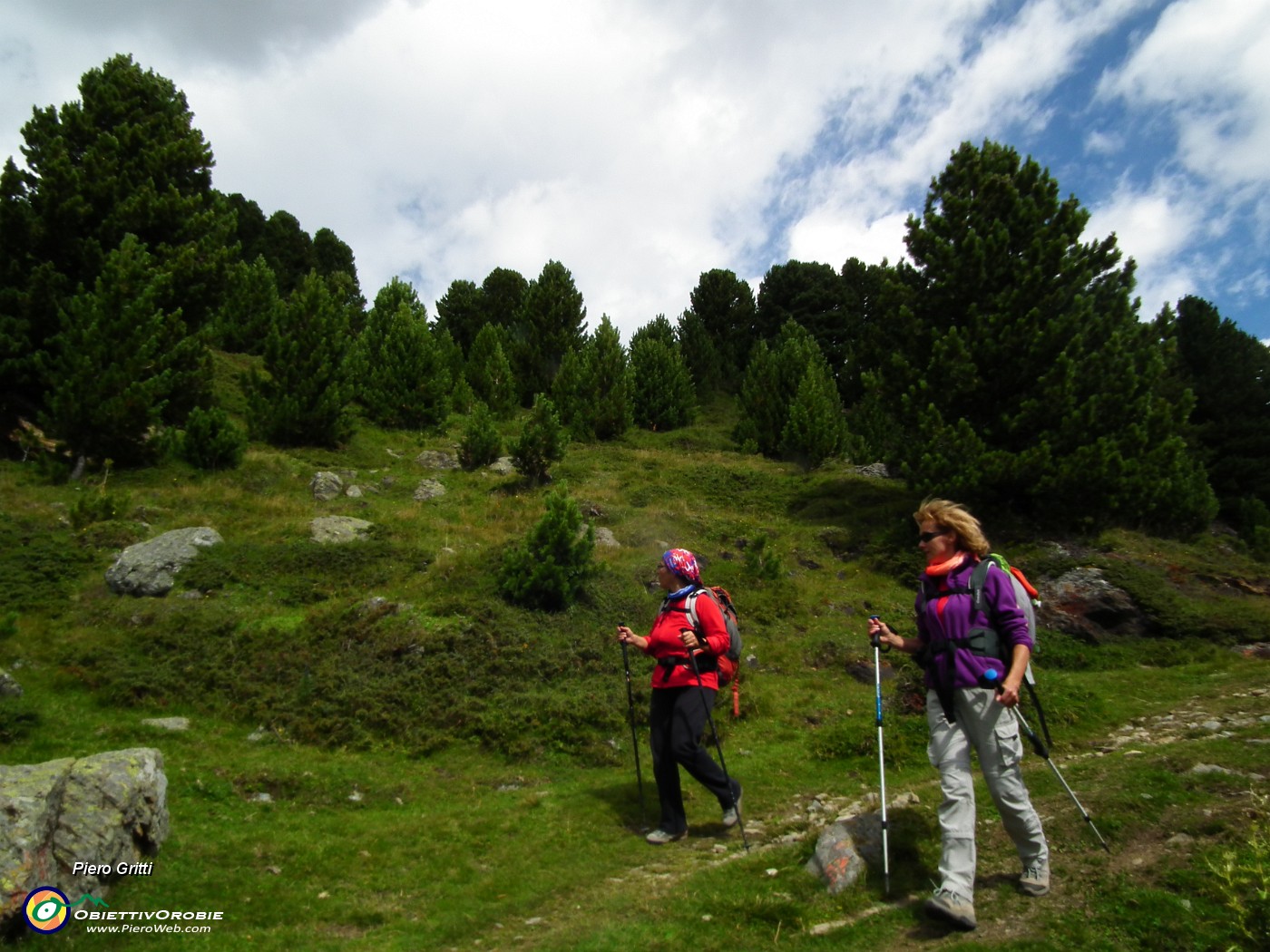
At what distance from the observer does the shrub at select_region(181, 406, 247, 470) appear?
1889 cm

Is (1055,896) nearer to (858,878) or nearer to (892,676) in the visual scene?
(858,878)

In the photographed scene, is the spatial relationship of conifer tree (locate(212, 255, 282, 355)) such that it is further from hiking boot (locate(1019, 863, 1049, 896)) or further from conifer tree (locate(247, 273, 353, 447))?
hiking boot (locate(1019, 863, 1049, 896))

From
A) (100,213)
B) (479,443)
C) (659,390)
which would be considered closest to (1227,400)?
(659,390)

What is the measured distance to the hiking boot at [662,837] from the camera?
6227mm

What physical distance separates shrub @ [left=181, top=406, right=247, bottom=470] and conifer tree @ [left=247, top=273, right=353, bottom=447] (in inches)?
162

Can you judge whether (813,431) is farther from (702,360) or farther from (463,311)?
(463,311)

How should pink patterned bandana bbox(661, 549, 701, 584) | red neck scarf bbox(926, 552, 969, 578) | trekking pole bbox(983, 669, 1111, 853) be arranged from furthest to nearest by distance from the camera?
pink patterned bandana bbox(661, 549, 701, 584) < red neck scarf bbox(926, 552, 969, 578) < trekking pole bbox(983, 669, 1111, 853)

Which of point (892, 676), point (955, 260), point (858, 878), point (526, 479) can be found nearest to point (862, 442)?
point (955, 260)

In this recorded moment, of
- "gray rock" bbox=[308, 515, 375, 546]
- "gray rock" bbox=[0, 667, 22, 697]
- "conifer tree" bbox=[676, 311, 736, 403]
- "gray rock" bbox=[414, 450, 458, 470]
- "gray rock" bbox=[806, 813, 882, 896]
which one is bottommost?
"gray rock" bbox=[806, 813, 882, 896]

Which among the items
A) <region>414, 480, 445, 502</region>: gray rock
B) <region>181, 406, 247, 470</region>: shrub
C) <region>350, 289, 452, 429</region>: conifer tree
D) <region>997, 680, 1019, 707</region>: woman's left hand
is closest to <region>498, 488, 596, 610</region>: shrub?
<region>414, 480, 445, 502</region>: gray rock

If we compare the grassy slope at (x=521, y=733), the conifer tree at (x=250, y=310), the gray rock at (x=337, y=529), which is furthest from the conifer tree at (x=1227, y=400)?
the conifer tree at (x=250, y=310)

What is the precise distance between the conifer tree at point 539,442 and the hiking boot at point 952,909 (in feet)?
64.8

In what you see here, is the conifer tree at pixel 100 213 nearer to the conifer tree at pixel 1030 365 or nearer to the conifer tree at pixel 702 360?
the conifer tree at pixel 1030 365

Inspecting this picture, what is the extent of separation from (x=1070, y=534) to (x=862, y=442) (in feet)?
49.4
